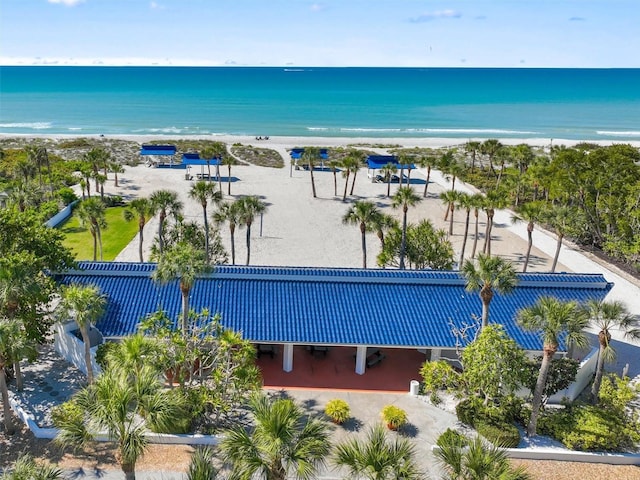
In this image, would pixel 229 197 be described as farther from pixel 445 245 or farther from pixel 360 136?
pixel 360 136

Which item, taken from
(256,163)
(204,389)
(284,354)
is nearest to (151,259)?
(284,354)

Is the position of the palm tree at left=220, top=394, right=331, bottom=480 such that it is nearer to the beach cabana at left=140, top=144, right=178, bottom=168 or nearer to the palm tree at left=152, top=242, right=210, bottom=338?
the palm tree at left=152, top=242, right=210, bottom=338

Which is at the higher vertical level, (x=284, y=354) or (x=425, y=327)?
(x=425, y=327)

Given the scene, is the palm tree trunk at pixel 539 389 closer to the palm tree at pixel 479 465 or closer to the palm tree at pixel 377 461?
the palm tree at pixel 479 465

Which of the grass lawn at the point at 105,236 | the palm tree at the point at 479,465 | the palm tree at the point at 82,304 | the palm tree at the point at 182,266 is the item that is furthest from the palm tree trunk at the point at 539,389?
the grass lawn at the point at 105,236

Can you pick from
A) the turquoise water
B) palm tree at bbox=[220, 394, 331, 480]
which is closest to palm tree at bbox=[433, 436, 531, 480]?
palm tree at bbox=[220, 394, 331, 480]
